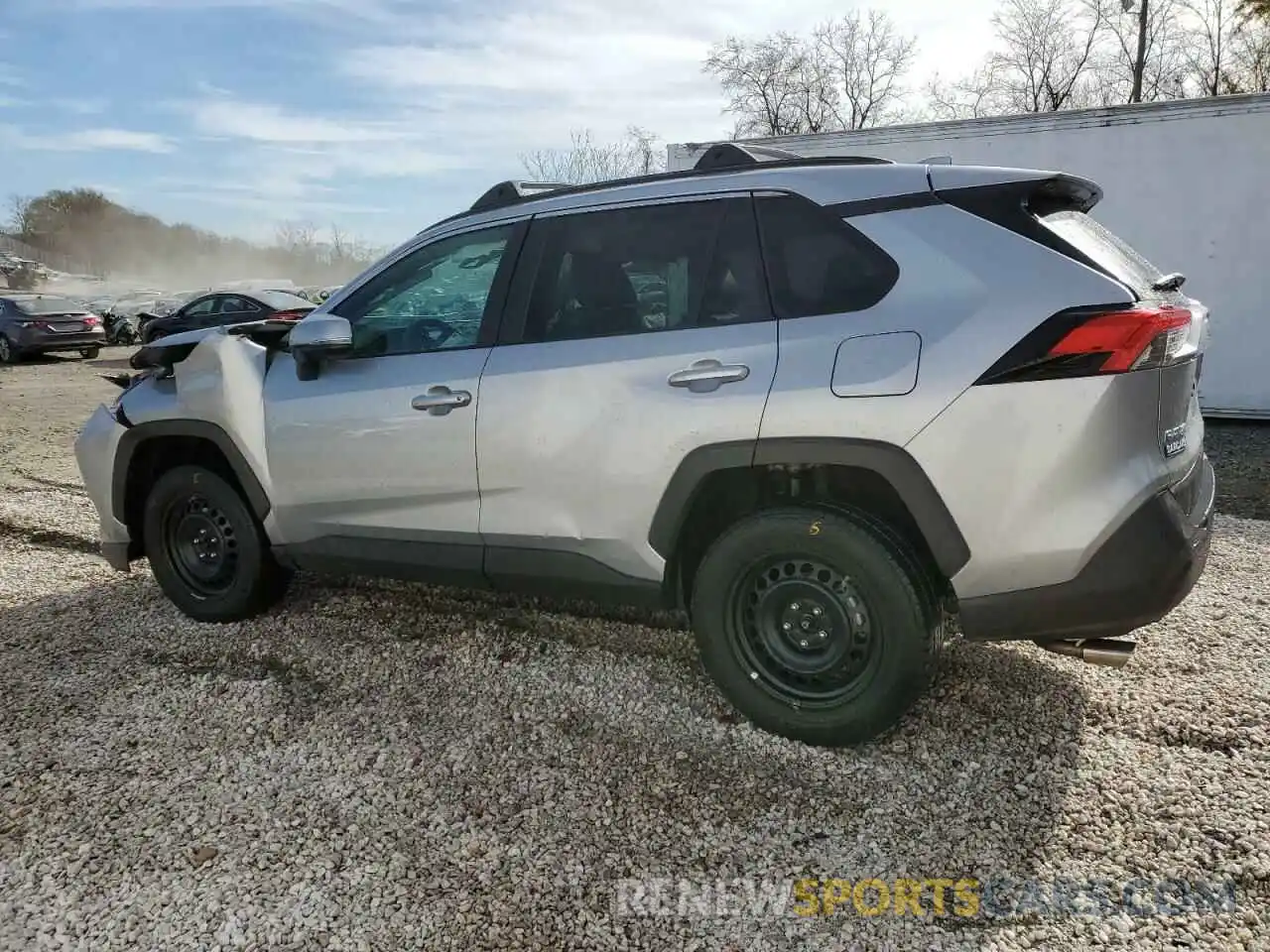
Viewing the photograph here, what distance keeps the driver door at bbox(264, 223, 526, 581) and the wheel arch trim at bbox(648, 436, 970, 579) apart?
2.77 ft

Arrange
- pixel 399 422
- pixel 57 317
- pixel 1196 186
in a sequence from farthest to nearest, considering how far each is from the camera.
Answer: pixel 57 317 → pixel 1196 186 → pixel 399 422

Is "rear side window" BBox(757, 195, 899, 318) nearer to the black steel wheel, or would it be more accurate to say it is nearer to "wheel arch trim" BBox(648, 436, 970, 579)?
"wheel arch trim" BBox(648, 436, 970, 579)

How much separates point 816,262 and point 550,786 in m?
1.89

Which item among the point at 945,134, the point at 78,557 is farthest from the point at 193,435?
the point at 945,134

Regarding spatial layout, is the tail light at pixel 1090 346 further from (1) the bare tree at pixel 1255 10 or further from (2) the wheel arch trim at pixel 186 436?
(1) the bare tree at pixel 1255 10

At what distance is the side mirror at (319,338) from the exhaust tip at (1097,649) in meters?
2.74

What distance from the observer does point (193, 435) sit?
4.03 meters

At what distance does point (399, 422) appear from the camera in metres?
3.48

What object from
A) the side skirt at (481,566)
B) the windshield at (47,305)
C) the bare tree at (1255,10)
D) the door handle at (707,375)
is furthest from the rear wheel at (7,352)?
the bare tree at (1255,10)

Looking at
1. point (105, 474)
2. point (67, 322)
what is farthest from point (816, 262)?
point (67, 322)

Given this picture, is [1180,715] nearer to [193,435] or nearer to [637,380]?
[637,380]

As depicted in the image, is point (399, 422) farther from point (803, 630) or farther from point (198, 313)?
point (198, 313)

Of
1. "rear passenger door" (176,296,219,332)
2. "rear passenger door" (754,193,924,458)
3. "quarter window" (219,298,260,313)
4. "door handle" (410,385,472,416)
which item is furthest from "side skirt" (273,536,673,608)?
"rear passenger door" (176,296,219,332)

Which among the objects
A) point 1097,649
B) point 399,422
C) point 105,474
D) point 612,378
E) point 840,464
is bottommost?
point 1097,649
